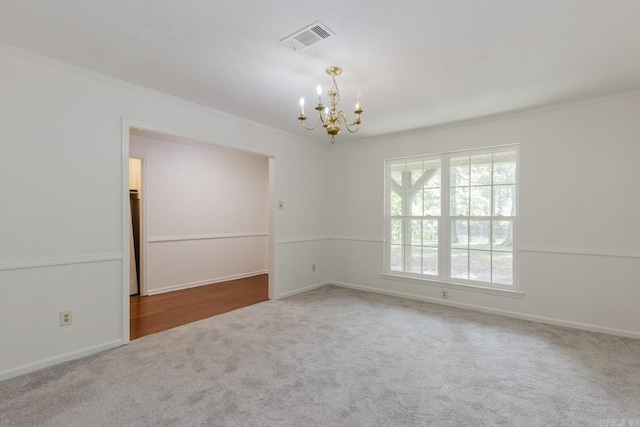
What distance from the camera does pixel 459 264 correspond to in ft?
14.6

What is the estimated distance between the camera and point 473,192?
4328 mm

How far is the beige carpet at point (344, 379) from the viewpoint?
6.64ft

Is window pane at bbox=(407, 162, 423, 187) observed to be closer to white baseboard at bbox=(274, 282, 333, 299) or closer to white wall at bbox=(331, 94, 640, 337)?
white wall at bbox=(331, 94, 640, 337)

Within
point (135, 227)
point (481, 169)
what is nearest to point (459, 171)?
point (481, 169)

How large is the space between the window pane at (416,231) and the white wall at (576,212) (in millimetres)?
871

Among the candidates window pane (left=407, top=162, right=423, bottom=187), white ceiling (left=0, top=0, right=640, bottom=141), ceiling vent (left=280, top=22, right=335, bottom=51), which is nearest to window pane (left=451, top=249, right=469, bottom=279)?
window pane (left=407, top=162, right=423, bottom=187)

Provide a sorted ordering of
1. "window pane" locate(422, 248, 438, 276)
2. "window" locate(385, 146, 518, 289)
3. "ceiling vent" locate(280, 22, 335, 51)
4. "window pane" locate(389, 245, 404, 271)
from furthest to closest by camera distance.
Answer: "window pane" locate(389, 245, 404, 271)
"window pane" locate(422, 248, 438, 276)
"window" locate(385, 146, 518, 289)
"ceiling vent" locate(280, 22, 335, 51)

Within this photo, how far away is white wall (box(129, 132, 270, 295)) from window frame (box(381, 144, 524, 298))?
2.81m

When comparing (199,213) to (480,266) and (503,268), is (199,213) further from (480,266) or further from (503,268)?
(503,268)

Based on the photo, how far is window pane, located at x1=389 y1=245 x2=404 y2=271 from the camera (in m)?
5.00

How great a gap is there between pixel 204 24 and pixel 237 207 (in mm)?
4394

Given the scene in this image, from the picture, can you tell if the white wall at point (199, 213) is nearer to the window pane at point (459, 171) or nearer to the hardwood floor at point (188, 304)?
the hardwood floor at point (188, 304)

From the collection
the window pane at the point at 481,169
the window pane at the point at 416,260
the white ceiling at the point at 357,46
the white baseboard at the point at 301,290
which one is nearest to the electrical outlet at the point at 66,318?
the white ceiling at the point at 357,46

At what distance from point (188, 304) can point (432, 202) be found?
382cm
